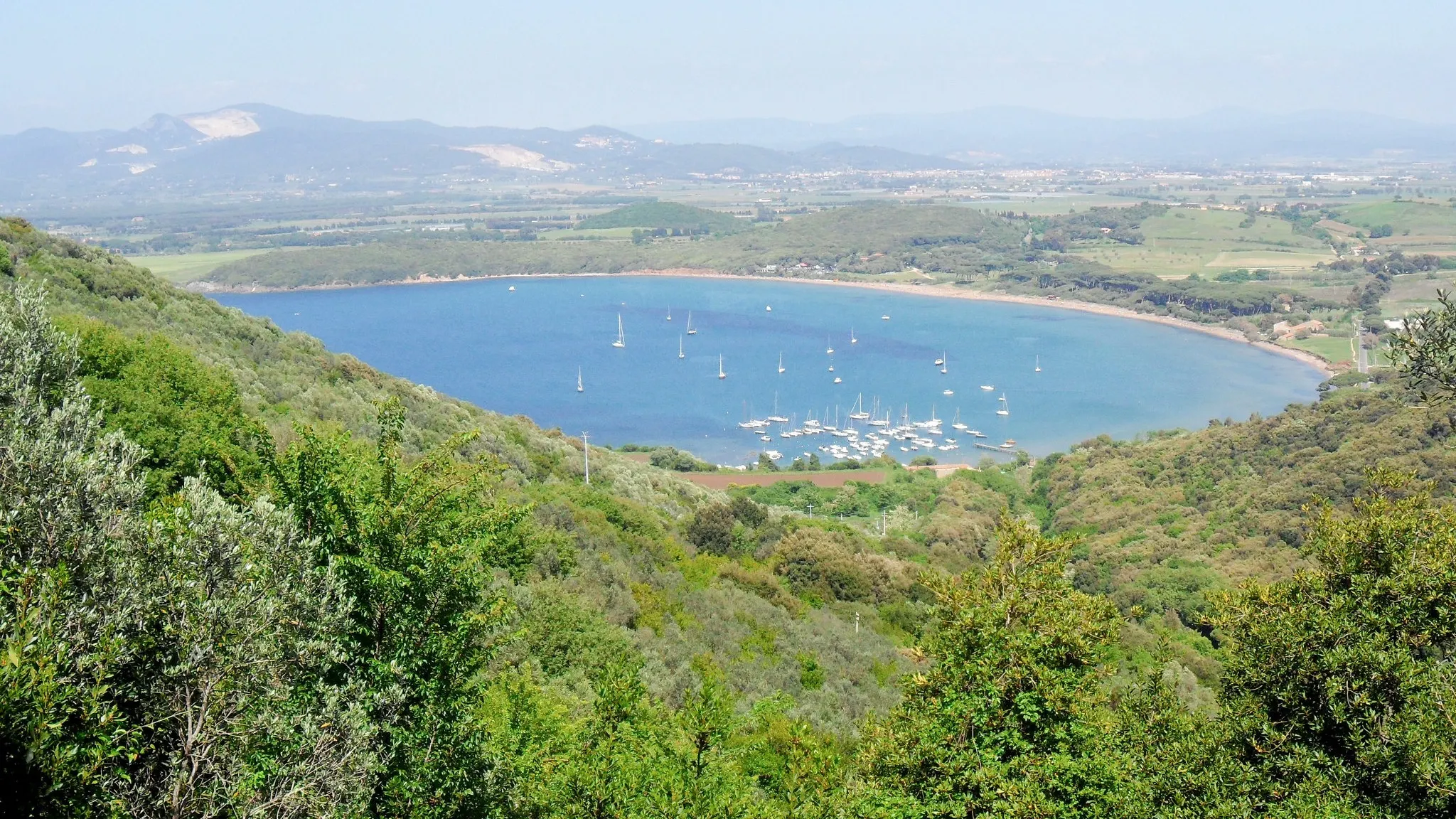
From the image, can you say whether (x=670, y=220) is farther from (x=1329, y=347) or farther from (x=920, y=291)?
(x=1329, y=347)

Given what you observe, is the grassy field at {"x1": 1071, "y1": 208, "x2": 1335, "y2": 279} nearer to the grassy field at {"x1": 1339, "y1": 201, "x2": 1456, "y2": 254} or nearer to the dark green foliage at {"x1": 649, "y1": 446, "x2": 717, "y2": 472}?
the grassy field at {"x1": 1339, "y1": 201, "x2": 1456, "y2": 254}

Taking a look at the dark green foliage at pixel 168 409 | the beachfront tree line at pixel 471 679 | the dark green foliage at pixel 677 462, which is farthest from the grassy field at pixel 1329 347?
the dark green foliage at pixel 168 409

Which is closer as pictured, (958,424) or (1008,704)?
(1008,704)

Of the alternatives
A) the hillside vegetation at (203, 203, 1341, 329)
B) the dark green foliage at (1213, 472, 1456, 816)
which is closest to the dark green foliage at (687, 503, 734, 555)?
the dark green foliage at (1213, 472, 1456, 816)

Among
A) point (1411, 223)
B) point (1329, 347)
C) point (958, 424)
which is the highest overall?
point (1411, 223)

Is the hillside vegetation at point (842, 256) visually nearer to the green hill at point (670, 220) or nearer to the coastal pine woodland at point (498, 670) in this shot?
the green hill at point (670, 220)

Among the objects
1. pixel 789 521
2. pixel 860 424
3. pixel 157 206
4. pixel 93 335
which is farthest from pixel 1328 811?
pixel 157 206

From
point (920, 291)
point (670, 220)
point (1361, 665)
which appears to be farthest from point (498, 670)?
point (670, 220)
